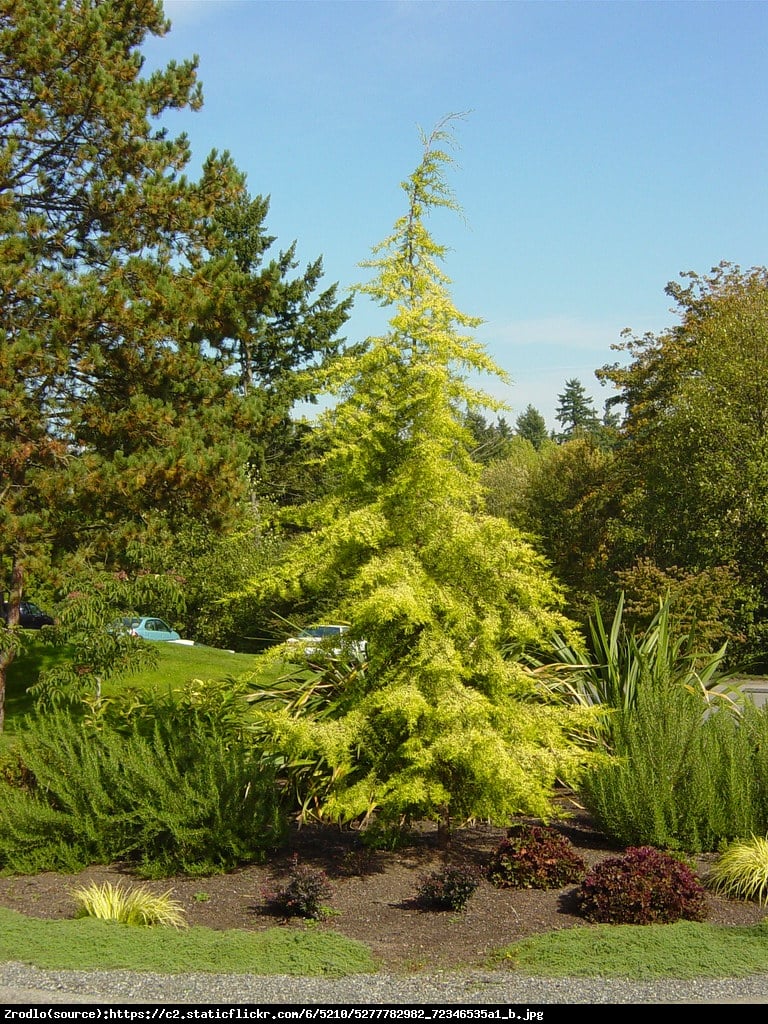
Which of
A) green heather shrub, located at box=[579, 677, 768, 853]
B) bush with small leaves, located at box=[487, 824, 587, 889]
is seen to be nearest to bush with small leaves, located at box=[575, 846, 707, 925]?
bush with small leaves, located at box=[487, 824, 587, 889]

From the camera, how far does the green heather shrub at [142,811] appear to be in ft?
25.5

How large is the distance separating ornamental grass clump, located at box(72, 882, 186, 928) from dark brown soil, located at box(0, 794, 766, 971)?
0.61ft

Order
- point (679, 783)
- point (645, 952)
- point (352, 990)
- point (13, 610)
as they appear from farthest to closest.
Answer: point (13, 610) < point (679, 783) < point (645, 952) < point (352, 990)

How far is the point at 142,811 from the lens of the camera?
7750 millimetres

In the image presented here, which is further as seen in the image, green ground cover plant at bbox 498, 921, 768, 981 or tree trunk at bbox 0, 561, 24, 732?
tree trunk at bbox 0, 561, 24, 732

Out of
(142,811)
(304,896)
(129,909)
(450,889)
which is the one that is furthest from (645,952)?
(142,811)

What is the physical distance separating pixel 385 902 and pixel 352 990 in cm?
190

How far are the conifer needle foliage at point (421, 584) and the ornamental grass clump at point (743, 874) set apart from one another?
4.52 ft

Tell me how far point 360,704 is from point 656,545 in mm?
20286

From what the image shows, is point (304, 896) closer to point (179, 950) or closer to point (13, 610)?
point (179, 950)

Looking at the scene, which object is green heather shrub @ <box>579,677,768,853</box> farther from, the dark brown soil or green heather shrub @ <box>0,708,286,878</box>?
green heather shrub @ <box>0,708,286,878</box>

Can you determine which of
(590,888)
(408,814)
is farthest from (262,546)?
(590,888)

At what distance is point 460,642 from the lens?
7.53 m

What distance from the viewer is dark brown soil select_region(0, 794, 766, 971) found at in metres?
6.24
